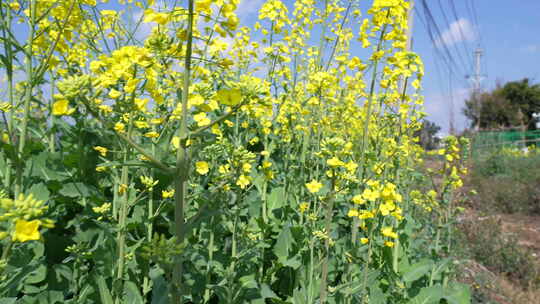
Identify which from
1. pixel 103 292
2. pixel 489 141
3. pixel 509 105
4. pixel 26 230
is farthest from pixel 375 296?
pixel 509 105

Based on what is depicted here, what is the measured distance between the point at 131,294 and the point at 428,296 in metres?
2.03

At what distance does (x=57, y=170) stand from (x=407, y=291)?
8.93ft

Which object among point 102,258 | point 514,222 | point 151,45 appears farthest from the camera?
point 514,222

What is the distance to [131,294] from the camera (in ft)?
6.43

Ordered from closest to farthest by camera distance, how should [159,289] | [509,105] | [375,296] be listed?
[159,289], [375,296], [509,105]

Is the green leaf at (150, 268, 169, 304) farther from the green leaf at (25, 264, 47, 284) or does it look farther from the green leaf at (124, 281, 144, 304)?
the green leaf at (25, 264, 47, 284)

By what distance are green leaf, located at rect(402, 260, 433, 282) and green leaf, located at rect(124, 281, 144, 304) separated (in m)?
1.91

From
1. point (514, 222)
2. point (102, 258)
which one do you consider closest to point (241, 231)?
point (102, 258)

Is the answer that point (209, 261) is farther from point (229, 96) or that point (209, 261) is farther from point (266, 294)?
point (229, 96)

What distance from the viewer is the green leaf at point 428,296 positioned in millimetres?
2646

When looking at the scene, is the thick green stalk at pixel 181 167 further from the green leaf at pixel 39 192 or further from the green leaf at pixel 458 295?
the green leaf at pixel 458 295

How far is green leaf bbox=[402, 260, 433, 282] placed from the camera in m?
2.78

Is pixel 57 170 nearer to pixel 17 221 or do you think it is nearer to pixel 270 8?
pixel 17 221

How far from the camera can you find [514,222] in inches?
289
